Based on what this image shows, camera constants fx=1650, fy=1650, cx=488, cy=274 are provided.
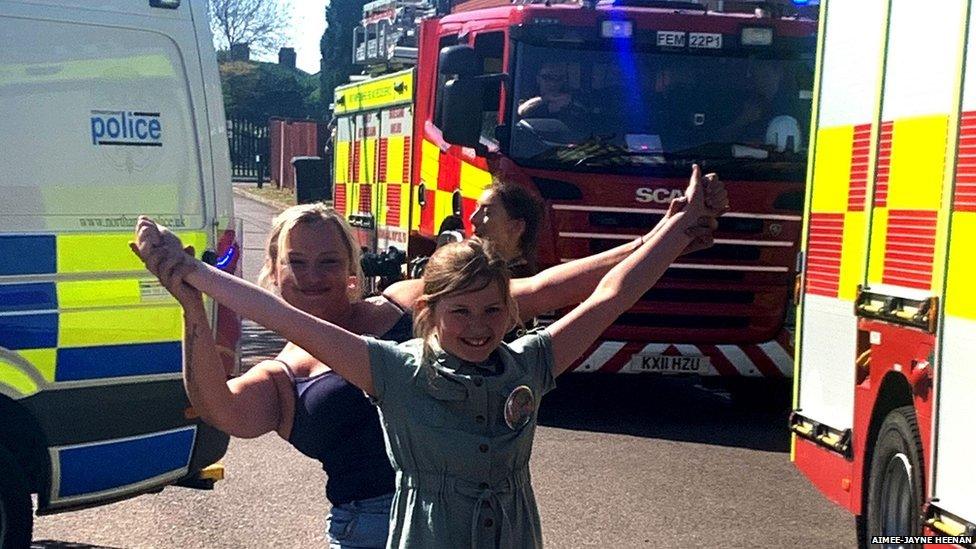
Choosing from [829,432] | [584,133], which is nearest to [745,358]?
[584,133]

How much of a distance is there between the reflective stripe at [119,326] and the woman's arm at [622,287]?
2.86m

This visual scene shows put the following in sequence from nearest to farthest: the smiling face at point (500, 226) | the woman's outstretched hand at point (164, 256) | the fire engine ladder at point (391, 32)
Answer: the woman's outstretched hand at point (164, 256), the smiling face at point (500, 226), the fire engine ladder at point (391, 32)

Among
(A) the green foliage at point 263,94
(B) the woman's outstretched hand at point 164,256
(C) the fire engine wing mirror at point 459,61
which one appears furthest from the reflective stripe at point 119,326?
(A) the green foliage at point 263,94

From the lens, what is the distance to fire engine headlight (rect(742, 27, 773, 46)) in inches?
436

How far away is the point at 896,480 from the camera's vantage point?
607 centimetres

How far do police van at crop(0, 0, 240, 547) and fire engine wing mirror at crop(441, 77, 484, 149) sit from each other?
4022 millimetres

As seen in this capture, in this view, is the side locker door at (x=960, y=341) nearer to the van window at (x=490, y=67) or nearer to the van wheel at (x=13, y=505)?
the van wheel at (x=13, y=505)

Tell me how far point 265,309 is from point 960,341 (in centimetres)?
279

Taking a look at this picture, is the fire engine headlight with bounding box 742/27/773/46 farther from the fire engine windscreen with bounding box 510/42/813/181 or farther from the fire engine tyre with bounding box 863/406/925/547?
the fire engine tyre with bounding box 863/406/925/547

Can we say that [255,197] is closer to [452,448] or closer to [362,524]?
[362,524]

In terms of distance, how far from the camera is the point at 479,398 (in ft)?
10.7

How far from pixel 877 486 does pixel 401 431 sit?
11.3ft

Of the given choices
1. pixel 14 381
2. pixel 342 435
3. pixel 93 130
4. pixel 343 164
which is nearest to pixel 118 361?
pixel 14 381

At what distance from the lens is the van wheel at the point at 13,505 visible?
591cm
